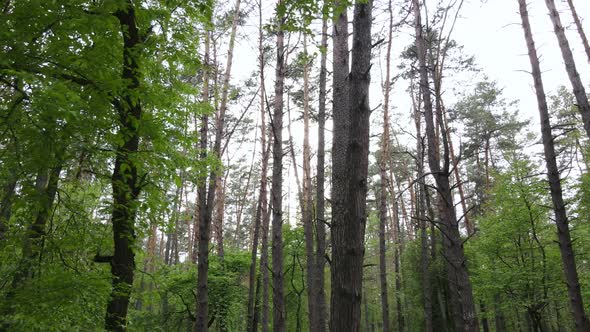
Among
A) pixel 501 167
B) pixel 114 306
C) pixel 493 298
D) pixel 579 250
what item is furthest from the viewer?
pixel 501 167

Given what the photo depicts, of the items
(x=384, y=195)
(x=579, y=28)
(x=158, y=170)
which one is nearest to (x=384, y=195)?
(x=384, y=195)

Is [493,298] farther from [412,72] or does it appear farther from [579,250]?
[412,72]

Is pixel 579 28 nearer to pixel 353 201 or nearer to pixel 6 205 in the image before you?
pixel 353 201

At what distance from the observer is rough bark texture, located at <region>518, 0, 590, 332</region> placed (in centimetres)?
748

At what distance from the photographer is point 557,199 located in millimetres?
8039

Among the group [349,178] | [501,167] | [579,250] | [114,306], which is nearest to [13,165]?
[114,306]

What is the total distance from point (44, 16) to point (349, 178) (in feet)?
9.39

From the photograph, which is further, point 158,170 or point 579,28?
point 579,28

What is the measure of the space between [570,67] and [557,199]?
12.2 feet

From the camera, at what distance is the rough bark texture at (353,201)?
3049mm

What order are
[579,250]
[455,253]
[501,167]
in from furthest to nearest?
[501,167] → [579,250] → [455,253]

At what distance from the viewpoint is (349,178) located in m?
3.31

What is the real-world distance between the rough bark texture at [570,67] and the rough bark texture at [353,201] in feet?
27.5

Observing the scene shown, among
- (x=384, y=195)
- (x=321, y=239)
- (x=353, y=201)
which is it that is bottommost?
(x=353, y=201)
